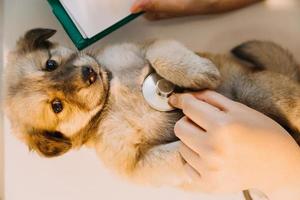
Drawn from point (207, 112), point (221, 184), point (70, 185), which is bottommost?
point (70, 185)

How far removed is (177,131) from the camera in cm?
110

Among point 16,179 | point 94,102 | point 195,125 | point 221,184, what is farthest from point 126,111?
point 16,179

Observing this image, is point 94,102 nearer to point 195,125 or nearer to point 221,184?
point 195,125

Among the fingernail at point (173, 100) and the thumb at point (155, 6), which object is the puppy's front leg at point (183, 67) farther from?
the thumb at point (155, 6)

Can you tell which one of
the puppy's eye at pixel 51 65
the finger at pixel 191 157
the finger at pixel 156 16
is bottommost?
the finger at pixel 191 157

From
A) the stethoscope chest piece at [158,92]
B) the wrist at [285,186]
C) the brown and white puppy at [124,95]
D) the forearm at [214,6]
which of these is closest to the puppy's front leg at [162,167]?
the brown and white puppy at [124,95]

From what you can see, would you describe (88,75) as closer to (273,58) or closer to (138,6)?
(138,6)

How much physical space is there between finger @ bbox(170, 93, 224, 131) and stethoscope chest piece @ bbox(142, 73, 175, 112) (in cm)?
6

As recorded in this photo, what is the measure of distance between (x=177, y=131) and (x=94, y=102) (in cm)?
25

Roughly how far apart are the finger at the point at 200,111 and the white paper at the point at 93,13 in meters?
0.36

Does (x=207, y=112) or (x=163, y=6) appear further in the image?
(x=163, y=6)

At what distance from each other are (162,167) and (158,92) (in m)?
0.20

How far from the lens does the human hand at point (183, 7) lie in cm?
133

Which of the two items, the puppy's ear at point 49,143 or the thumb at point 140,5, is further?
the thumb at point 140,5
